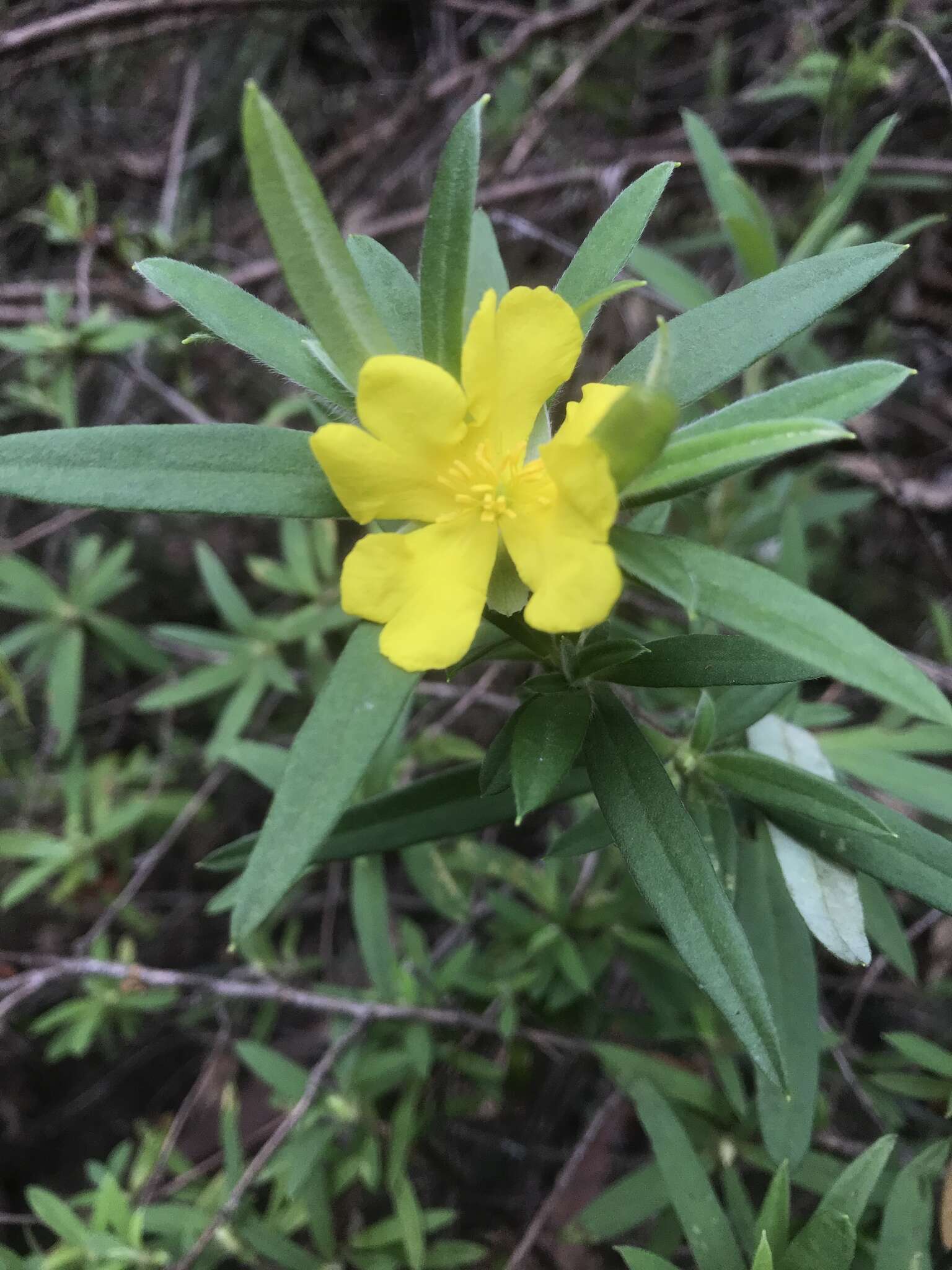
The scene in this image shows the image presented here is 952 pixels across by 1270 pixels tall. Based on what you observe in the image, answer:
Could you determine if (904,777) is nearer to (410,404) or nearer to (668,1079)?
(668,1079)

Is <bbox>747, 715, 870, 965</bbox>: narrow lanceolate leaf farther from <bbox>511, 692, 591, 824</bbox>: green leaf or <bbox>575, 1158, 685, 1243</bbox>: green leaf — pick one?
<bbox>575, 1158, 685, 1243</bbox>: green leaf

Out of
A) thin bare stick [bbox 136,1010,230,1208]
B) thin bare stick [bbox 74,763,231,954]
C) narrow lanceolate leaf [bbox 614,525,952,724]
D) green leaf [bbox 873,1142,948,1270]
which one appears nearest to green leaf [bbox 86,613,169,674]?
thin bare stick [bbox 74,763,231,954]

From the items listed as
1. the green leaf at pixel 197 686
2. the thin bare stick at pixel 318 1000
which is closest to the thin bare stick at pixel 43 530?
the green leaf at pixel 197 686

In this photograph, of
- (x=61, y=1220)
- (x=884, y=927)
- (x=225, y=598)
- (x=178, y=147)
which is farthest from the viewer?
(x=178, y=147)

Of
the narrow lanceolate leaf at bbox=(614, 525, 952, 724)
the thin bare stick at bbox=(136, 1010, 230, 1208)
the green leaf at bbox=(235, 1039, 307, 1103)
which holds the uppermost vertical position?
the narrow lanceolate leaf at bbox=(614, 525, 952, 724)

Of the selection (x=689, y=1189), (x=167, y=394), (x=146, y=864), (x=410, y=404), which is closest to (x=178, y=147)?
(x=167, y=394)

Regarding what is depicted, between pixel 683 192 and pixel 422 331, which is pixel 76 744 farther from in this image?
pixel 683 192
